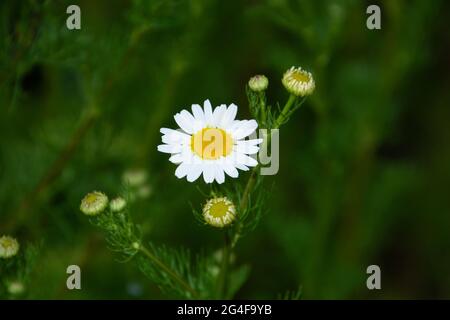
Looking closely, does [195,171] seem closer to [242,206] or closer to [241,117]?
[242,206]

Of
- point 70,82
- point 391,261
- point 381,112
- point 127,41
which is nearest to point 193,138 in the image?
point 127,41

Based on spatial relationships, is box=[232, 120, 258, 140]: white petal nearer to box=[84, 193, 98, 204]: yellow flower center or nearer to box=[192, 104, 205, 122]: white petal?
box=[192, 104, 205, 122]: white petal

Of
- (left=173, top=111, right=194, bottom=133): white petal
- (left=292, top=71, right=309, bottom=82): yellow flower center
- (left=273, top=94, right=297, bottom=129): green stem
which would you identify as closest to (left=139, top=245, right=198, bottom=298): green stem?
(left=173, top=111, right=194, bottom=133): white petal

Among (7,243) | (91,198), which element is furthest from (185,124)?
(7,243)

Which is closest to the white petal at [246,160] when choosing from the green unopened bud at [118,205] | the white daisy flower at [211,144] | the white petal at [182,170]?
the white daisy flower at [211,144]

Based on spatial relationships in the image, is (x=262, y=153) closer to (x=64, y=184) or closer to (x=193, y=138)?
(x=193, y=138)
